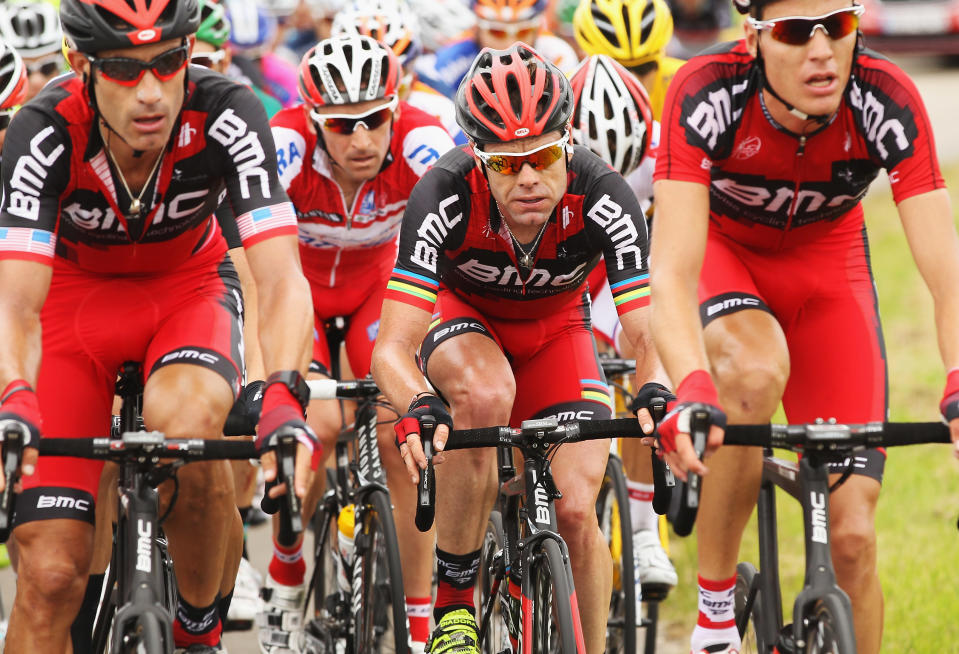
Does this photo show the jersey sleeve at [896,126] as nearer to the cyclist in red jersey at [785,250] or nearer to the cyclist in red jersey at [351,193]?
the cyclist in red jersey at [785,250]

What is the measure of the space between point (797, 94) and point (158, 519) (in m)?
2.45

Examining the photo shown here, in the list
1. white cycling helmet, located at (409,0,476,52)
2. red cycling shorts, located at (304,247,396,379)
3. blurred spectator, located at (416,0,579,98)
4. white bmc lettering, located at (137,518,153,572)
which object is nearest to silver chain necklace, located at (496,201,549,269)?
red cycling shorts, located at (304,247,396,379)

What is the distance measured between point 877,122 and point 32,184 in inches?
108

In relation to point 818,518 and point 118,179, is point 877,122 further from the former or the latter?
point 118,179

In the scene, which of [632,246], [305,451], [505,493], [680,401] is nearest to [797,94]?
[632,246]

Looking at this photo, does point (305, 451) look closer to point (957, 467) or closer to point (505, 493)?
point (505, 493)

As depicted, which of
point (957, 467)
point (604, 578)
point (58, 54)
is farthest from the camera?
point (957, 467)

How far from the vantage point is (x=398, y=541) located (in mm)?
5758

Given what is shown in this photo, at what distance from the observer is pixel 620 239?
16.1ft

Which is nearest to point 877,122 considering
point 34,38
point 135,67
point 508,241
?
point 508,241

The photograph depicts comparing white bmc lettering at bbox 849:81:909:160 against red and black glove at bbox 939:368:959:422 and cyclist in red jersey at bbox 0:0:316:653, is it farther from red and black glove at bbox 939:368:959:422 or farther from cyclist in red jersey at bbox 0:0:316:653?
cyclist in red jersey at bbox 0:0:316:653

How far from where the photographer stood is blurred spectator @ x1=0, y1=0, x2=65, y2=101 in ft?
26.2

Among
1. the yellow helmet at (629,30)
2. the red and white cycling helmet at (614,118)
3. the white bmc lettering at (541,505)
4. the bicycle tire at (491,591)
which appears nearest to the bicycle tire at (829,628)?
the white bmc lettering at (541,505)

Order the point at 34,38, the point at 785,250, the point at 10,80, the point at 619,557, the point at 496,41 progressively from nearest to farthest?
the point at 785,250, the point at 10,80, the point at 619,557, the point at 34,38, the point at 496,41
